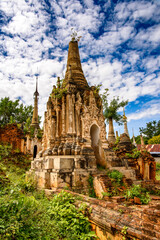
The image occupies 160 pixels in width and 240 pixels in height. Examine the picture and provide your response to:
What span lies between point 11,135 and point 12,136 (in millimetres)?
165

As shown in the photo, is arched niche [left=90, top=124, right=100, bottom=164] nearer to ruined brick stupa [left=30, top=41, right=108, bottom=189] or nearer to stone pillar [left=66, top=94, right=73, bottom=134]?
ruined brick stupa [left=30, top=41, right=108, bottom=189]

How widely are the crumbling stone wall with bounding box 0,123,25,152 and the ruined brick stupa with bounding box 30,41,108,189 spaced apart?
8.37 m

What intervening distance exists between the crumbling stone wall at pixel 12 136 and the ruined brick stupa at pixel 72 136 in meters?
8.37

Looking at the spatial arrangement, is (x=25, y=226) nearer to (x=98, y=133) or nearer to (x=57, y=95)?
(x=98, y=133)

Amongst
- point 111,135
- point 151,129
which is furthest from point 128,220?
point 151,129

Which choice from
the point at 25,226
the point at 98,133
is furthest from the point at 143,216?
the point at 98,133

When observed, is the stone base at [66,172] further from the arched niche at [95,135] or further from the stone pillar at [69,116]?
the arched niche at [95,135]

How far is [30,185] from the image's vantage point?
701 centimetres

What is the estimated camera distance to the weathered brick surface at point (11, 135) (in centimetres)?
1697

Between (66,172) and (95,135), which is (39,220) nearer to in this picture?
(66,172)

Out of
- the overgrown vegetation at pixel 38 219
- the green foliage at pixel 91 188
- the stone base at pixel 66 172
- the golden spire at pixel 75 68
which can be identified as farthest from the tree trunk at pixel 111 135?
the overgrown vegetation at pixel 38 219

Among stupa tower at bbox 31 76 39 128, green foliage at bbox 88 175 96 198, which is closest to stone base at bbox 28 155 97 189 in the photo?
green foliage at bbox 88 175 96 198

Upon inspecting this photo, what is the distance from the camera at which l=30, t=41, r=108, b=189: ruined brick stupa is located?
7.15 metres

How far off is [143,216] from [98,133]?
20.2 feet
